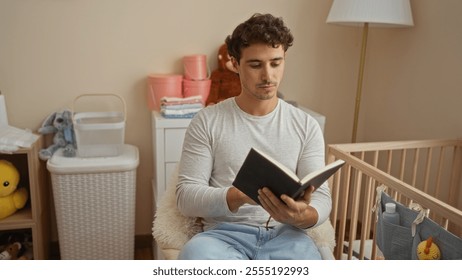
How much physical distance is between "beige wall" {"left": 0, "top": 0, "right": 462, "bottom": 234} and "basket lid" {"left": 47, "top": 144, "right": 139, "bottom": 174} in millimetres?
252

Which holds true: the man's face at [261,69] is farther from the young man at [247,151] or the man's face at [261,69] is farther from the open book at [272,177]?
the open book at [272,177]

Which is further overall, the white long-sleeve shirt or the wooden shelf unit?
the wooden shelf unit

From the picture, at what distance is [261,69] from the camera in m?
1.21

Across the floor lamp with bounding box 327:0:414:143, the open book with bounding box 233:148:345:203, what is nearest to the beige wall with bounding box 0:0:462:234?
the floor lamp with bounding box 327:0:414:143

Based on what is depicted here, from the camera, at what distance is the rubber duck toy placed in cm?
107

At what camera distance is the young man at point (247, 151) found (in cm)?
117

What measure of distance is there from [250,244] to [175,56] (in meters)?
1.17

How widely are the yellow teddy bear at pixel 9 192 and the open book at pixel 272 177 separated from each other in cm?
120

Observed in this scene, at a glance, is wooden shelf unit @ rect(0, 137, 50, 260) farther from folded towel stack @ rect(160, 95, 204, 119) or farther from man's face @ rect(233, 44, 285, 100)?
man's face @ rect(233, 44, 285, 100)

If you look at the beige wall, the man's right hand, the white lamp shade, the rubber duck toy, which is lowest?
the rubber duck toy

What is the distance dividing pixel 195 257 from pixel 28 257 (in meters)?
1.20

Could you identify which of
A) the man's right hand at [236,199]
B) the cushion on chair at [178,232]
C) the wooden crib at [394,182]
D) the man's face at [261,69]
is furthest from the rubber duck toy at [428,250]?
the man's face at [261,69]

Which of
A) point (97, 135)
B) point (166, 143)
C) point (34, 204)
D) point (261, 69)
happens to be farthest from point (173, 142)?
point (261, 69)
